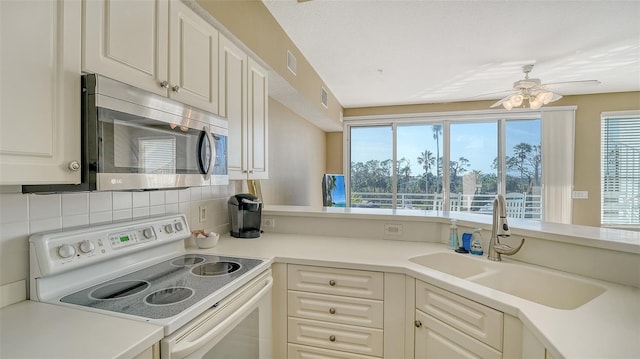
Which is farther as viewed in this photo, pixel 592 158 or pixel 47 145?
pixel 592 158

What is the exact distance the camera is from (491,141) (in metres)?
5.05

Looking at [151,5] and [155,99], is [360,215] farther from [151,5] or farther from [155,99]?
[151,5]

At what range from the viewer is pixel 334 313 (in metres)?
1.53

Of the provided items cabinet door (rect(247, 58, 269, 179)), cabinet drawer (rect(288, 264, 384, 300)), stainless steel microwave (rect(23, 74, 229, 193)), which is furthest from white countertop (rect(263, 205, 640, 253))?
stainless steel microwave (rect(23, 74, 229, 193))

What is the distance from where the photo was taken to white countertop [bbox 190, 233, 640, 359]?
798mm

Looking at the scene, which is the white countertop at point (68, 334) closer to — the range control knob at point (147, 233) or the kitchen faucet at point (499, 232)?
the range control knob at point (147, 233)

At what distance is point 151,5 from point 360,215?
5.27ft

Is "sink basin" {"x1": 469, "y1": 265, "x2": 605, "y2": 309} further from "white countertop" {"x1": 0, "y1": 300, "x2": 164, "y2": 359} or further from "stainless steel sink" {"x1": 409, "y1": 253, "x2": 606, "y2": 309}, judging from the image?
"white countertop" {"x1": 0, "y1": 300, "x2": 164, "y2": 359}

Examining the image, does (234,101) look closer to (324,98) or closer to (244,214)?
(244,214)

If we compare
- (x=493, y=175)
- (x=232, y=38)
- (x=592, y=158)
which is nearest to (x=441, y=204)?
(x=493, y=175)

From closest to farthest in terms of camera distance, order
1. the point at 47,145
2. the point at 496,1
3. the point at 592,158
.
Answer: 1. the point at 47,145
2. the point at 496,1
3. the point at 592,158

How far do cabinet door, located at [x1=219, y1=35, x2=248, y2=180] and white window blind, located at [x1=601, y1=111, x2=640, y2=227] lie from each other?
5520mm

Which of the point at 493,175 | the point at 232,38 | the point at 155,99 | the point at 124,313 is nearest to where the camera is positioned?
the point at 124,313

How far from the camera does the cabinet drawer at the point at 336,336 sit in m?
1.48
